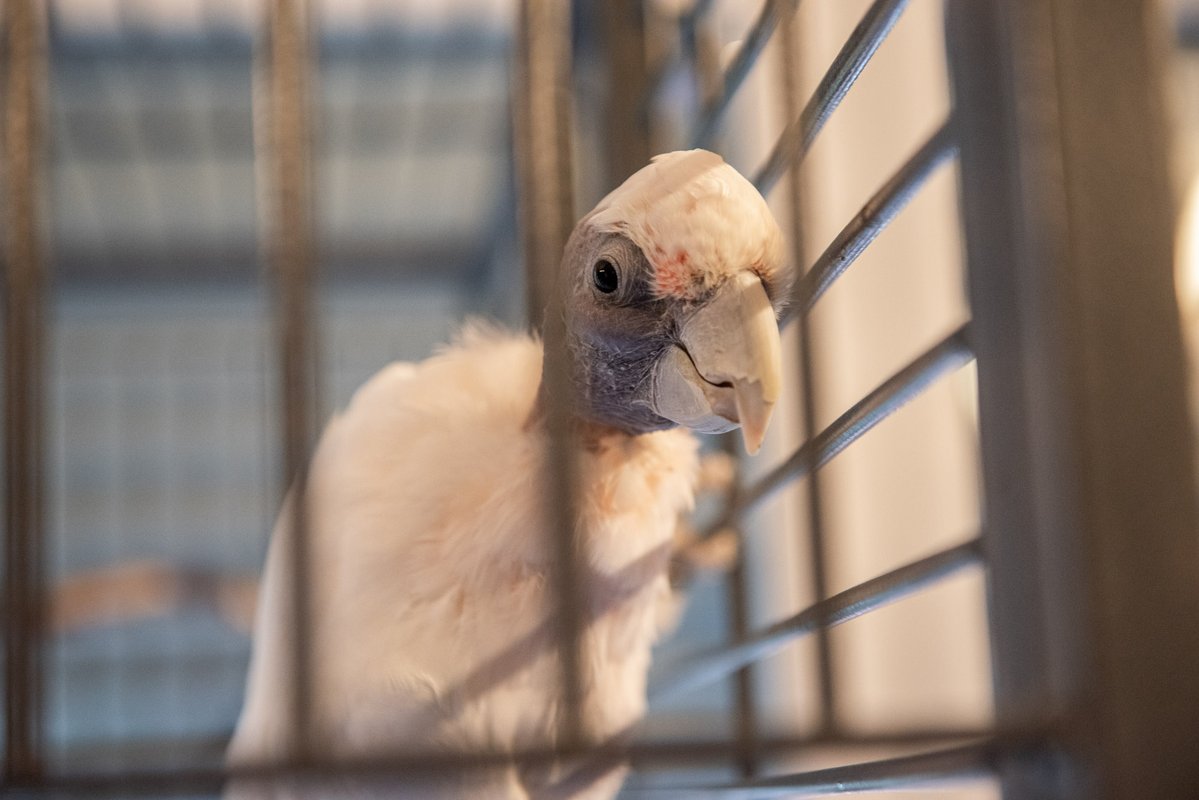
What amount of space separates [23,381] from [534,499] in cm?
30

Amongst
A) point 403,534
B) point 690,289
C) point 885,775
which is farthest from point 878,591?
point 403,534

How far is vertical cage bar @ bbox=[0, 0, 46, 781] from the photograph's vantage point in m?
0.40

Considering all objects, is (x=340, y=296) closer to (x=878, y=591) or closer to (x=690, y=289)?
(x=690, y=289)

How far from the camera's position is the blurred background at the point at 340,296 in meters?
1.47

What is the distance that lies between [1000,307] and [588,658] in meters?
0.37

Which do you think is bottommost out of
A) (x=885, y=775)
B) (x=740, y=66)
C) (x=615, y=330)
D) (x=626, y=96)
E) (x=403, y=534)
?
(x=885, y=775)

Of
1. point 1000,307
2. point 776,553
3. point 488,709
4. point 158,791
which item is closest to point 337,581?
point 488,709

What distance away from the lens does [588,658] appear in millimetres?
674

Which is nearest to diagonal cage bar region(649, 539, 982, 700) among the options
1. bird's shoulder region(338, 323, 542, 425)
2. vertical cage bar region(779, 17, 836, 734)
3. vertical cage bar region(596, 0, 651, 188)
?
vertical cage bar region(779, 17, 836, 734)

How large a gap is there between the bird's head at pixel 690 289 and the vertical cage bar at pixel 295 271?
0.19 m

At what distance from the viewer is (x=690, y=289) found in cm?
58

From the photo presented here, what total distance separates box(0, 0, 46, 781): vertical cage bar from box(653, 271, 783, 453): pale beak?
316 mm

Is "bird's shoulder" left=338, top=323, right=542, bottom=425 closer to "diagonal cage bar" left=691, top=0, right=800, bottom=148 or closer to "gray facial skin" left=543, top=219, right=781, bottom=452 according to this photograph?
"gray facial skin" left=543, top=219, right=781, bottom=452

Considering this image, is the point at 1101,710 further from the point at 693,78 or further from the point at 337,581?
the point at 693,78
